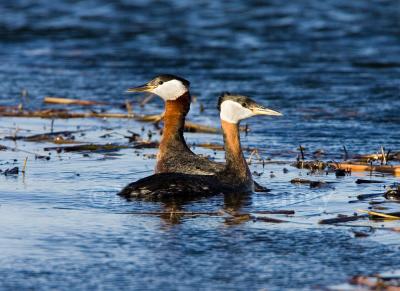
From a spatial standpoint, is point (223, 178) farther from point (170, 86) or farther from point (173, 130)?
point (170, 86)

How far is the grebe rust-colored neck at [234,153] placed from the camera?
1097 cm

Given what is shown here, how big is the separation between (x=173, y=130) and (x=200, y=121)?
11.9ft

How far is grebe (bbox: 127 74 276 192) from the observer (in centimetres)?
1118

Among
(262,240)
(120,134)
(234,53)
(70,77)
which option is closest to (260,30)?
(234,53)

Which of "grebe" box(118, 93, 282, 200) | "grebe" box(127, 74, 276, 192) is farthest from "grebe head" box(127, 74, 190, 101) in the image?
"grebe" box(118, 93, 282, 200)

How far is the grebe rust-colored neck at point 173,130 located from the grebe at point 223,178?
2.17 ft

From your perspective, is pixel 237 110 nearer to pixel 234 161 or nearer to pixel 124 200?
pixel 234 161

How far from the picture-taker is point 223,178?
35.8 feet

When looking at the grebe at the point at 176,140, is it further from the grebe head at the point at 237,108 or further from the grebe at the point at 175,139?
the grebe head at the point at 237,108

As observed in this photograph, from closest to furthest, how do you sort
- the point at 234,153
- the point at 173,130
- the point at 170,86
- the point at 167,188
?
1. the point at 167,188
2. the point at 234,153
3. the point at 173,130
4. the point at 170,86

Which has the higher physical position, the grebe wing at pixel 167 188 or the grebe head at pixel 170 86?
the grebe head at pixel 170 86

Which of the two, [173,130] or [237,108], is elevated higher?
[237,108]

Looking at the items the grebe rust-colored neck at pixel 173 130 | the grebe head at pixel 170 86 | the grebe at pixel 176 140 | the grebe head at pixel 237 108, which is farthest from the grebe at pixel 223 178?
the grebe head at pixel 170 86

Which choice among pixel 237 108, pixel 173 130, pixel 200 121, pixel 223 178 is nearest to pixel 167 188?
pixel 223 178
